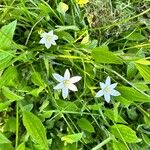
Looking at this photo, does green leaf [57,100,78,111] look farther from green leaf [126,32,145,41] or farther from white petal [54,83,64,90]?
green leaf [126,32,145,41]

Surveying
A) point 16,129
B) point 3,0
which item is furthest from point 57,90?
point 3,0

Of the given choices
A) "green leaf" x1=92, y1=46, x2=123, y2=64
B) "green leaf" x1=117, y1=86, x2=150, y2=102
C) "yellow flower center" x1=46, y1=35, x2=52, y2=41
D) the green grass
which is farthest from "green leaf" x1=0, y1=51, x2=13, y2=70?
"green leaf" x1=117, y1=86, x2=150, y2=102

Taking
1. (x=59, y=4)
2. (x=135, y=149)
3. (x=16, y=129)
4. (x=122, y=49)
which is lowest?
(x=135, y=149)

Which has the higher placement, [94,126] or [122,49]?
[122,49]

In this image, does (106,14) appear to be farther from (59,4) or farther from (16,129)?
(16,129)

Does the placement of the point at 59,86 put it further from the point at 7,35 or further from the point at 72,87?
the point at 7,35

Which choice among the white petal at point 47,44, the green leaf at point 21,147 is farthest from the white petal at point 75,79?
the green leaf at point 21,147
